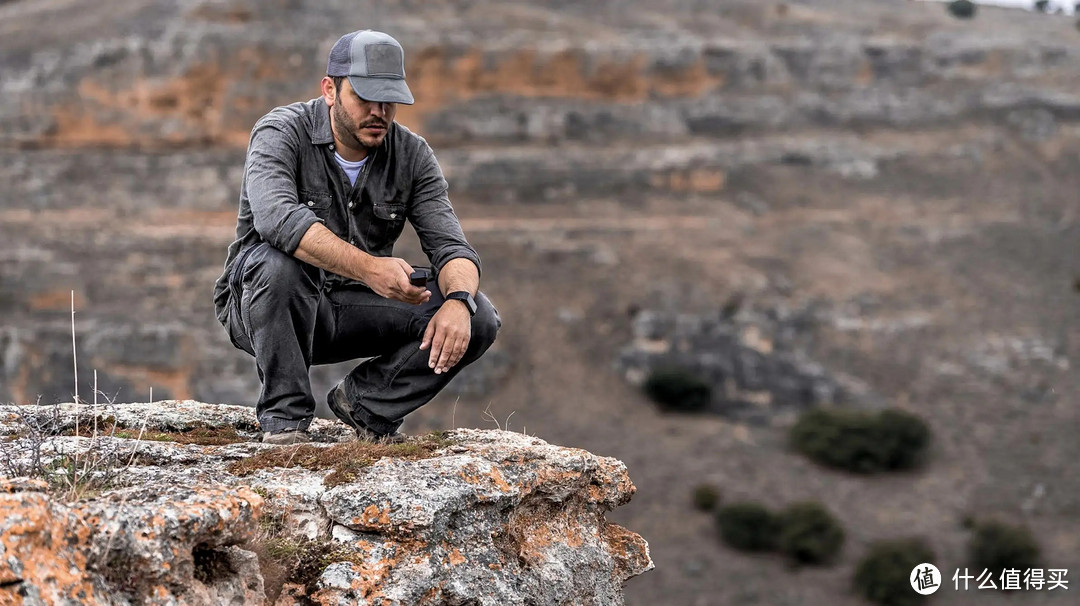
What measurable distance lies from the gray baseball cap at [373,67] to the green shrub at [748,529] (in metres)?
27.4

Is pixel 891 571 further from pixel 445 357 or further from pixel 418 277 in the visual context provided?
pixel 418 277

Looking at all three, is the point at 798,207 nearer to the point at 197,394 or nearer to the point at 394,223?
the point at 197,394

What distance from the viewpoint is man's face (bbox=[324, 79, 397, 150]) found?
461 centimetres

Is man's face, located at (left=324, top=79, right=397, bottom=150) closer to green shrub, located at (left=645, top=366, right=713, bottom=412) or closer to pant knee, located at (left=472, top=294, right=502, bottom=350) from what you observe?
pant knee, located at (left=472, top=294, right=502, bottom=350)

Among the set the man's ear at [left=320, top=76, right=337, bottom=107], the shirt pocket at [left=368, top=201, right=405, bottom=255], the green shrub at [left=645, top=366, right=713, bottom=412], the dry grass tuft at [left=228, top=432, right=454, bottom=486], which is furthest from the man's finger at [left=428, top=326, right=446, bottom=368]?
the green shrub at [left=645, top=366, right=713, bottom=412]

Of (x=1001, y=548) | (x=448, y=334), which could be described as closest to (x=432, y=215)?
(x=448, y=334)

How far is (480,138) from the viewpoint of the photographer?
142 feet

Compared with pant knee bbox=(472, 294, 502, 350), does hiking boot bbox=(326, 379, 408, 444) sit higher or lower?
lower

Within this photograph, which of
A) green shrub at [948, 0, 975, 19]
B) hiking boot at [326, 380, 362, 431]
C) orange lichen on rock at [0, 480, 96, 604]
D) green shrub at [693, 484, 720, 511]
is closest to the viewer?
orange lichen on rock at [0, 480, 96, 604]

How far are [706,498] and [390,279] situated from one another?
28.1m

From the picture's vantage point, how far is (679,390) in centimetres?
3484

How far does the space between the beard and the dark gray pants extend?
0.54 metres

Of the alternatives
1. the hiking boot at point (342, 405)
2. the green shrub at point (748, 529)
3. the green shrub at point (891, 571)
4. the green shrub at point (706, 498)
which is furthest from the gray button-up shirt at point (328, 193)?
the green shrub at point (706, 498)

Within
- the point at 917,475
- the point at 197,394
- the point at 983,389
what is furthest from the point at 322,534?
the point at 983,389
